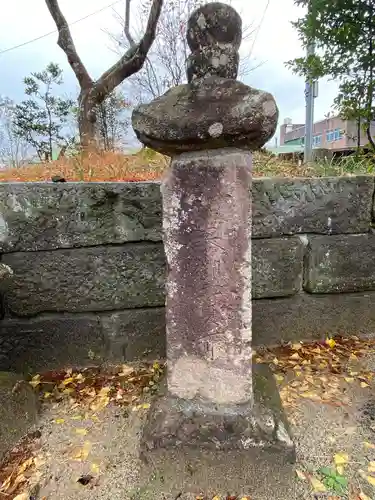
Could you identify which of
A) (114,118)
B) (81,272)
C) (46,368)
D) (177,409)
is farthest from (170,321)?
(114,118)

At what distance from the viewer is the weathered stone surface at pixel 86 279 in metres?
2.18

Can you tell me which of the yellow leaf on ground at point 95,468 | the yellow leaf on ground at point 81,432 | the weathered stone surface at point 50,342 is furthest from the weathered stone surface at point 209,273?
the weathered stone surface at point 50,342

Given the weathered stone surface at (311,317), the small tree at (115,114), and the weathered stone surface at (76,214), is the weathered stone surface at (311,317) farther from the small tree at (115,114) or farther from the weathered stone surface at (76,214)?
the small tree at (115,114)

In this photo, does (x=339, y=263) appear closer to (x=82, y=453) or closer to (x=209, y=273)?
(x=209, y=273)

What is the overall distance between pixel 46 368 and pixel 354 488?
1.86m

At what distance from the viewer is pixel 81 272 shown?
2.23 m

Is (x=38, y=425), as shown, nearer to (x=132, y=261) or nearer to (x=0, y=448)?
(x=0, y=448)

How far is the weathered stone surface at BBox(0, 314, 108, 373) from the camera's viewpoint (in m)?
2.27

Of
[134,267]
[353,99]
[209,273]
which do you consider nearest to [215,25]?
[209,273]

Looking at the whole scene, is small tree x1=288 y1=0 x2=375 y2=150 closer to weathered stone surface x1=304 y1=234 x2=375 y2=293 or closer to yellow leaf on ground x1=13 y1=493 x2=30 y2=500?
weathered stone surface x1=304 y1=234 x2=375 y2=293

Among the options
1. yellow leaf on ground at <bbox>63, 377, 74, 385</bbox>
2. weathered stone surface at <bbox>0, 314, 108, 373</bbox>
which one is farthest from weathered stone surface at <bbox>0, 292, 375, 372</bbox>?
yellow leaf on ground at <bbox>63, 377, 74, 385</bbox>

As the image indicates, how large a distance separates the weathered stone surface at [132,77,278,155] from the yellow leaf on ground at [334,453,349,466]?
1.43 m

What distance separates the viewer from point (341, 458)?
1.61 meters

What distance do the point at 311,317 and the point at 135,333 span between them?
1266 mm
